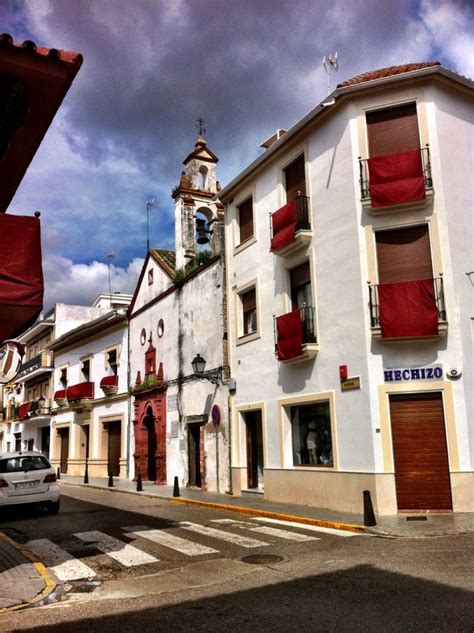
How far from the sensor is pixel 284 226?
1579cm

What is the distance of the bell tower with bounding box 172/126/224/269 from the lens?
2214 centimetres

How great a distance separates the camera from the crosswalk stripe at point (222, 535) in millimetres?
9503

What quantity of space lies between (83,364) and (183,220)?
1342 cm

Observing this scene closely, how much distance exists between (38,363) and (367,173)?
102ft

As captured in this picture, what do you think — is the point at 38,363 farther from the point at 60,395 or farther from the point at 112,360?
the point at 112,360

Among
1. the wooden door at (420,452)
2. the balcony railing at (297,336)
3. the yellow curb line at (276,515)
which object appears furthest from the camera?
the balcony railing at (297,336)

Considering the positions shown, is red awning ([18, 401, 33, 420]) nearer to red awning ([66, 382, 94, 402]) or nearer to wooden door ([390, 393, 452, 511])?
red awning ([66, 382, 94, 402])

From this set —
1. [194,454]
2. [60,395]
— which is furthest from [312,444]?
[60,395]

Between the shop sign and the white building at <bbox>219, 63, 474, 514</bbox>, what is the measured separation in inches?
0.9

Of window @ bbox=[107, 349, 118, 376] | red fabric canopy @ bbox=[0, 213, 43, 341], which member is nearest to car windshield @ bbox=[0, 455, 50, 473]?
red fabric canopy @ bbox=[0, 213, 43, 341]

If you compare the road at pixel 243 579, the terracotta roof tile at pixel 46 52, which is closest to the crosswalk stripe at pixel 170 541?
the road at pixel 243 579

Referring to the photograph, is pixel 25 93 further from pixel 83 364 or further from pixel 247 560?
pixel 83 364

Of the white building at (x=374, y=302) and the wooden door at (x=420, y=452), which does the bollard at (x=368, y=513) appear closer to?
the white building at (x=374, y=302)

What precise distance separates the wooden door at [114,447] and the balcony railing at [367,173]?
18.2m
